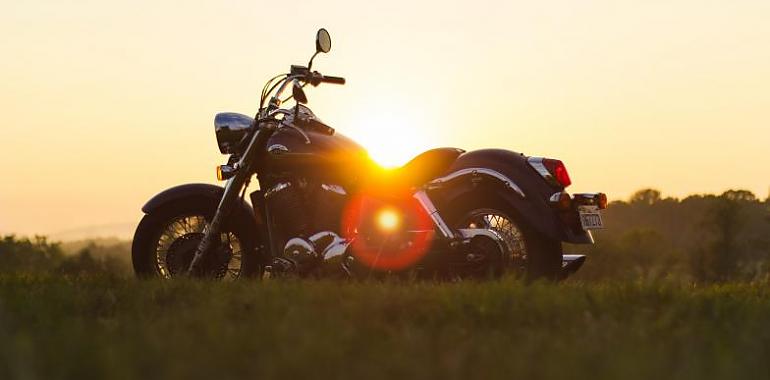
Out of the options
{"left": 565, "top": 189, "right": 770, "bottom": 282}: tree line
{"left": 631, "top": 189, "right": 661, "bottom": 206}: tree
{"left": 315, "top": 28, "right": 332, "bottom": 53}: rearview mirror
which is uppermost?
{"left": 631, "top": 189, "right": 661, "bottom": 206}: tree

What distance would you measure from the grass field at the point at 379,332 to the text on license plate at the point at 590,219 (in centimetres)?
128

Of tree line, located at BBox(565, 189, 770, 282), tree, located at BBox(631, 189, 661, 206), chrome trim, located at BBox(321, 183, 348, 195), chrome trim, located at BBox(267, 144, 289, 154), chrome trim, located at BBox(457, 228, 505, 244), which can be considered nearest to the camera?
chrome trim, located at BBox(457, 228, 505, 244)

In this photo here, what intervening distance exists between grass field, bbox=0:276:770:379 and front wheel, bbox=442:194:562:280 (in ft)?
3.98

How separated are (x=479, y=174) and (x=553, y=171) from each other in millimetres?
626

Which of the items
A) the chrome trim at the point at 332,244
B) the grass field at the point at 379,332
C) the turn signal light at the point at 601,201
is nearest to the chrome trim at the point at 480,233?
the turn signal light at the point at 601,201

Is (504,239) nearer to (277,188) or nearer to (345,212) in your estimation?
(345,212)

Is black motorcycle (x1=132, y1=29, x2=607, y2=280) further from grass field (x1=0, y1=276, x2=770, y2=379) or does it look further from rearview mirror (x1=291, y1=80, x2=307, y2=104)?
grass field (x1=0, y1=276, x2=770, y2=379)

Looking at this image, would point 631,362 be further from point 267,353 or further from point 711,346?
point 267,353

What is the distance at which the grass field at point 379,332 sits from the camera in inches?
149

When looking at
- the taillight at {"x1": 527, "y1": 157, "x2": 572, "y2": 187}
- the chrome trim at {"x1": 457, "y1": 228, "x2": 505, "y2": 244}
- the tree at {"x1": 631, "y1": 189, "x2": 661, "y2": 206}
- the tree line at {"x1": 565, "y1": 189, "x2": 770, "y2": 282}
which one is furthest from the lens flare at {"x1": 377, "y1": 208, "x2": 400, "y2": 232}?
the tree at {"x1": 631, "y1": 189, "x2": 661, "y2": 206}

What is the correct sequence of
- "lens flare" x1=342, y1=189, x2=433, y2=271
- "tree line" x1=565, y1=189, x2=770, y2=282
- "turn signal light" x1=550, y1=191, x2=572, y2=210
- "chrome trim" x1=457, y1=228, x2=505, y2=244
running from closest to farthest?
"turn signal light" x1=550, y1=191, x2=572, y2=210
"chrome trim" x1=457, y1=228, x2=505, y2=244
"lens flare" x1=342, y1=189, x2=433, y2=271
"tree line" x1=565, y1=189, x2=770, y2=282

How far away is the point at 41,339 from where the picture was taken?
15.2 feet

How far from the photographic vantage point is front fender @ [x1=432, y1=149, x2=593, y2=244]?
784 cm

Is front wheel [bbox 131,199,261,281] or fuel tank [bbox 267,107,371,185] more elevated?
fuel tank [bbox 267,107,371,185]
